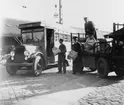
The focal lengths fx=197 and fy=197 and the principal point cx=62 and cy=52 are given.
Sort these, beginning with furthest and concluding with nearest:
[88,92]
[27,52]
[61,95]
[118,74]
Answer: [27,52] → [118,74] → [88,92] → [61,95]

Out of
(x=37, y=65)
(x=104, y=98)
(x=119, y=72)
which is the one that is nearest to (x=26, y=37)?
(x=37, y=65)

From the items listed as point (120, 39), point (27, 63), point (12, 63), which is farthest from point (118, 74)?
point (12, 63)

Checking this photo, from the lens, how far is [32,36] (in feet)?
34.6

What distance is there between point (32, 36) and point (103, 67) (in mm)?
4349

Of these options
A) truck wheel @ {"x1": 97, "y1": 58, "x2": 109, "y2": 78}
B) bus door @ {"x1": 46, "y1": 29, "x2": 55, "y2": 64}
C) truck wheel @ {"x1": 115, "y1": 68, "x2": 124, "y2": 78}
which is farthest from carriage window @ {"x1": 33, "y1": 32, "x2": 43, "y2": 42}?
truck wheel @ {"x1": 115, "y1": 68, "x2": 124, "y2": 78}

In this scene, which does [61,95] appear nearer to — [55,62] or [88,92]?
[88,92]

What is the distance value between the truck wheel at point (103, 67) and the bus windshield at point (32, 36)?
3.53m

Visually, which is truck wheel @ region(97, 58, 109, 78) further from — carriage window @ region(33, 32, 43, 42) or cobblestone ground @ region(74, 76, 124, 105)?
carriage window @ region(33, 32, 43, 42)

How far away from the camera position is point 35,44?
33.8ft

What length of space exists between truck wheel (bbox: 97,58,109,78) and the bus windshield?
3.53m

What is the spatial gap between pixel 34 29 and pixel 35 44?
31.4 inches

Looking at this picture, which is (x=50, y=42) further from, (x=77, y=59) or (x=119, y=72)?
(x=119, y=72)

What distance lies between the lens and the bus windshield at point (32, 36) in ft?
33.8

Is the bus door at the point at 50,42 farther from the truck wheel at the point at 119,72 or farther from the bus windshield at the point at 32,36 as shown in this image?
the truck wheel at the point at 119,72
